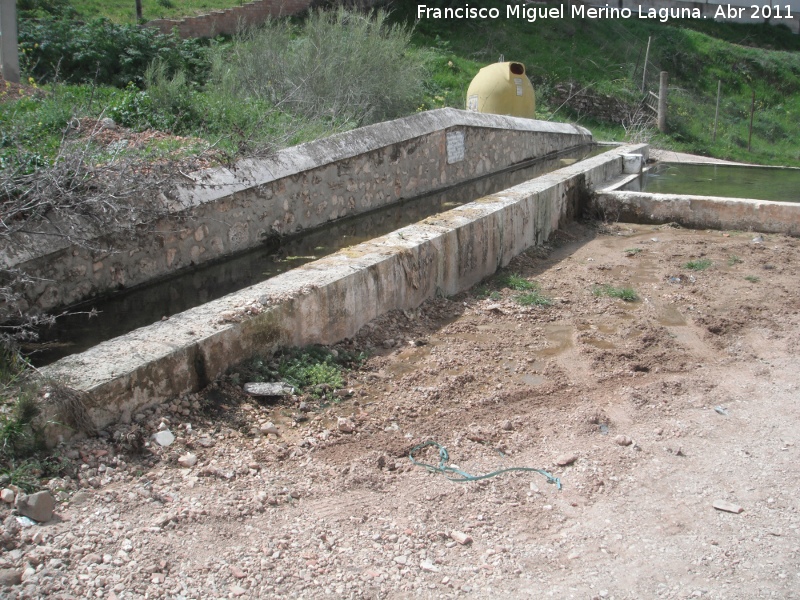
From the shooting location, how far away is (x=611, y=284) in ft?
23.7

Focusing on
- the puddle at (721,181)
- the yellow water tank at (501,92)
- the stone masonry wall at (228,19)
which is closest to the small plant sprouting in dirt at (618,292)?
the puddle at (721,181)

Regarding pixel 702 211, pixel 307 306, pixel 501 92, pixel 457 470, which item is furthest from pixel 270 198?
pixel 501 92

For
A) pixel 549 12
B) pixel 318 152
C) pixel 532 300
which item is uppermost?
pixel 549 12

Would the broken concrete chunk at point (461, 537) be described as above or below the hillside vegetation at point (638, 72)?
below

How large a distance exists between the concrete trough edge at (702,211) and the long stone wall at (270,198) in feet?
7.20

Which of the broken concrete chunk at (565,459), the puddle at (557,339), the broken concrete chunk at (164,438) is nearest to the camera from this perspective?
the broken concrete chunk at (164,438)

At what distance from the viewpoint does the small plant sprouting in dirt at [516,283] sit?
6934mm

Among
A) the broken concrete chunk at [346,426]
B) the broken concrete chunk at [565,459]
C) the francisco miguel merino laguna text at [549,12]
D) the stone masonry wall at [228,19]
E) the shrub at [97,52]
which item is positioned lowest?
the broken concrete chunk at [565,459]

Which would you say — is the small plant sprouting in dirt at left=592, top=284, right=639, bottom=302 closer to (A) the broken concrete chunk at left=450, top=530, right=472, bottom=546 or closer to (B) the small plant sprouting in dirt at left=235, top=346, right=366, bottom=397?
(B) the small plant sprouting in dirt at left=235, top=346, right=366, bottom=397

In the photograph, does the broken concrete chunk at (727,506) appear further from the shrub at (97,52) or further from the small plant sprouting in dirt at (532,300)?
the shrub at (97,52)

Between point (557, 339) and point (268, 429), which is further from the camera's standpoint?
point (557, 339)

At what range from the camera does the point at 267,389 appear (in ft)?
14.0

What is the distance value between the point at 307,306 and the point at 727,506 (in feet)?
Answer: 8.82

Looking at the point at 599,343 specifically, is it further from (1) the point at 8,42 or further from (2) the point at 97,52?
(2) the point at 97,52
